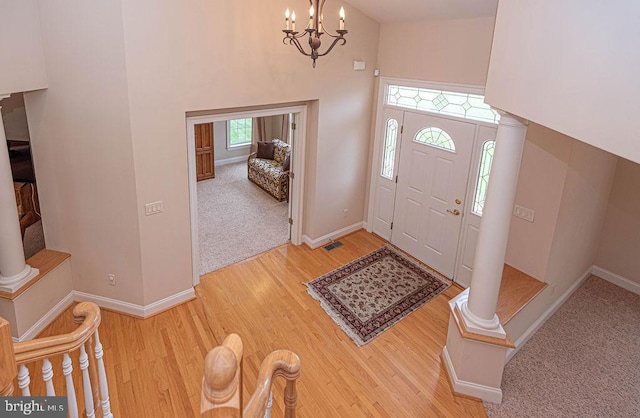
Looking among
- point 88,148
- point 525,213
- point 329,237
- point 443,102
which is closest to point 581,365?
point 525,213

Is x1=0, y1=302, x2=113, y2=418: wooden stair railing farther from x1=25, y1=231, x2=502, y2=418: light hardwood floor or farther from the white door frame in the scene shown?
the white door frame

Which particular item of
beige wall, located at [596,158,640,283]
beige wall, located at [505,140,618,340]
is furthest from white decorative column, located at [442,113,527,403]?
beige wall, located at [596,158,640,283]

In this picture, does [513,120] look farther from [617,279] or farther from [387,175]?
[617,279]

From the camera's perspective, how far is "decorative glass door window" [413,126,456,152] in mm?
5145

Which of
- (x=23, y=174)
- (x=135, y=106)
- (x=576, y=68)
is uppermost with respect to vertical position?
(x=576, y=68)

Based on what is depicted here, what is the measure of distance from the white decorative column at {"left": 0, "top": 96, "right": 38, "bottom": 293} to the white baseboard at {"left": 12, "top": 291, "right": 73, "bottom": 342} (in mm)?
478

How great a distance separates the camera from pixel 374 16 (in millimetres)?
5406

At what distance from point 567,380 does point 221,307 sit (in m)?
3.70

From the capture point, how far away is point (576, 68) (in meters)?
1.94

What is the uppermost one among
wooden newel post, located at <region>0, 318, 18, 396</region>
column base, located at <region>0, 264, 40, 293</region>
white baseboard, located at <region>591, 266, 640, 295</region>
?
wooden newel post, located at <region>0, 318, 18, 396</region>

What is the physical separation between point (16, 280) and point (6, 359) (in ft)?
10.8

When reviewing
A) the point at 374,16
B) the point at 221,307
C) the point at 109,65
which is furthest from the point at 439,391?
the point at 374,16

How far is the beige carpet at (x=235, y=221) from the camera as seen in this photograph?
5.95m

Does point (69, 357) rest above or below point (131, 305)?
above
